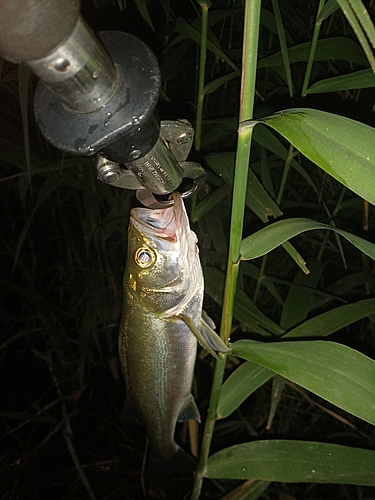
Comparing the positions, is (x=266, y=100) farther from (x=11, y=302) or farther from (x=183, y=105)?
(x=11, y=302)

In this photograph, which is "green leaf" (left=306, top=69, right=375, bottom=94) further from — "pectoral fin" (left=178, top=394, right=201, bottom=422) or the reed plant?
"pectoral fin" (left=178, top=394, right=201, bottom=422)

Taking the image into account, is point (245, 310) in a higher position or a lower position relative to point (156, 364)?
lower

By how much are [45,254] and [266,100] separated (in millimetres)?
1175

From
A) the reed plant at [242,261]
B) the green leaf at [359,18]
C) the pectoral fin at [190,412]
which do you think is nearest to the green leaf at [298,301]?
the reed plant at [242,261]

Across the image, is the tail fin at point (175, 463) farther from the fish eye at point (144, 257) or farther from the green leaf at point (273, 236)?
the green leaf at point (273, 236)

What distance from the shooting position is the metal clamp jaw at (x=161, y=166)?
19.0 inches

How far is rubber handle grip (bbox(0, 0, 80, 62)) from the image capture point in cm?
30

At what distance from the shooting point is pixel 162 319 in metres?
0.83

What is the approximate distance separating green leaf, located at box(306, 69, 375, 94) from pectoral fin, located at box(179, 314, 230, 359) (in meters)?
0.49

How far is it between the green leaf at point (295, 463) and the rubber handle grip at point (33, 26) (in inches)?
31.1

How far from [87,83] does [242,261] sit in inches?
37.0

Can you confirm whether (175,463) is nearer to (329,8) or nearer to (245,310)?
(245,310)

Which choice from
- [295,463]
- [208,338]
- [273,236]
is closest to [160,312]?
[208,338]

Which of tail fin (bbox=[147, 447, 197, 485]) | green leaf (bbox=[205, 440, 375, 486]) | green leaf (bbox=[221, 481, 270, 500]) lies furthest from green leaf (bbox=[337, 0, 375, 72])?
green leaf (bbox=[221, 481, 270, 500])
